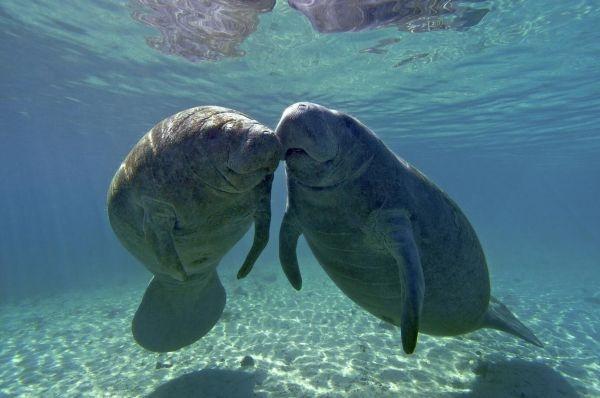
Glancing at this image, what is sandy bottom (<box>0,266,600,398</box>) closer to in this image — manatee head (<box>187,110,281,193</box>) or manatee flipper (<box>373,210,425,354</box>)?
manatee flipper (<box>373,210,425,354</box>)

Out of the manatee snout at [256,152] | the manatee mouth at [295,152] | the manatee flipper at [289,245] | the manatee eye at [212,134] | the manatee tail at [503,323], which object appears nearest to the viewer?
the manatee snout at [256,152]

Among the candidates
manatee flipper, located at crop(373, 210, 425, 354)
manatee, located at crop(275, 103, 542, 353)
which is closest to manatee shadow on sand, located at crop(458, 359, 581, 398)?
manatee, located at crop(275, 103, 542, 353)

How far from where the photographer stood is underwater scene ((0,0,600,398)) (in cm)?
346

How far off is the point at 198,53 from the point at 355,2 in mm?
6650

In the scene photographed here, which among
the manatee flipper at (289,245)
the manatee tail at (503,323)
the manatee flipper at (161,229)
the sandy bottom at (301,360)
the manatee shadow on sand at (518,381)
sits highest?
the manatee flipper at (161,229)

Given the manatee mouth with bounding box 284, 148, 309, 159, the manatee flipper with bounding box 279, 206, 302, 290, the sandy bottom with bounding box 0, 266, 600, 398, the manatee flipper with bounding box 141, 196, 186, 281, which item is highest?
the manatee mouth with bounding box 284, 148, 309, 159

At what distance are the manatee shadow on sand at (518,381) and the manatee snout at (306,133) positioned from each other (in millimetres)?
4268

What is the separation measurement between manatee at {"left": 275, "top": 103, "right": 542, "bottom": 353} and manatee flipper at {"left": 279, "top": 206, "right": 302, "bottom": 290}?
11mm

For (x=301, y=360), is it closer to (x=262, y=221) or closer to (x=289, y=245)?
(x=289, y=245)

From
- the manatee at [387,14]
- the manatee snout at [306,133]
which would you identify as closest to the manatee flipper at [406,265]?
the manatee snout at [306,133]

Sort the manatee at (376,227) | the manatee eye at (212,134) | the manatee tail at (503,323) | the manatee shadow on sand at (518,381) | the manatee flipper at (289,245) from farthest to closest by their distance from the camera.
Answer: the manatee tail at (503,323) < the manatee shadow on sand at (518,381) < the manatee flipper at (289,245) < the manatee at (376,227) < the manatee eye at (212,134)

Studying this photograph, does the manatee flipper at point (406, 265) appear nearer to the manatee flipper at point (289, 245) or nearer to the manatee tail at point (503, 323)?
the manatee flipper at point (289, 245)

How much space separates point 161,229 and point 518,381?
5316 millimetres

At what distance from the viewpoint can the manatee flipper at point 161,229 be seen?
338 cm
